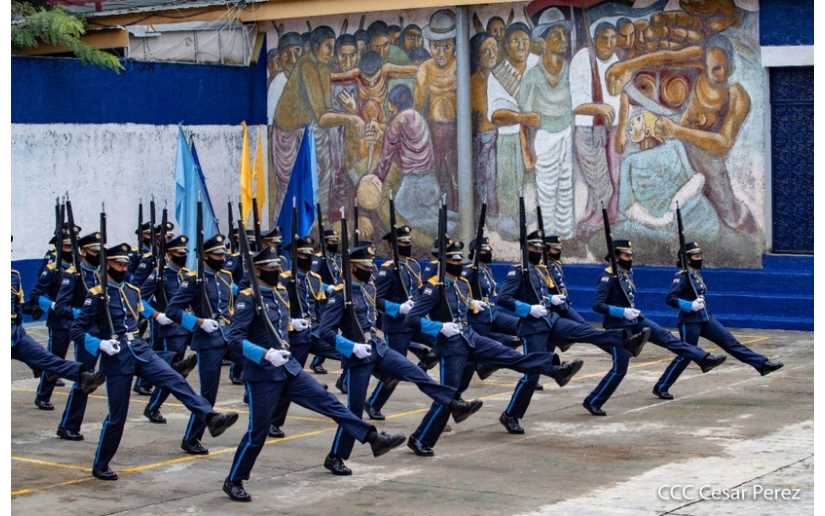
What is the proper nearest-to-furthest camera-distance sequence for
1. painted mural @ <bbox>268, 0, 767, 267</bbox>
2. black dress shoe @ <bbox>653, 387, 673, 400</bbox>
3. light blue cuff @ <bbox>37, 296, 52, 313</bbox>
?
black dress shoe @ <bbox>653, 387, 673, 400</bbox>
light blue cuff @ <bbox>37, 296, 52, 313</bbox>
painted mural @ <bbox>268, 0, 767, 267</bbox>

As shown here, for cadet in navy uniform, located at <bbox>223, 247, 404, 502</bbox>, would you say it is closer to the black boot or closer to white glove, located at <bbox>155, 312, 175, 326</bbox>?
the black boot

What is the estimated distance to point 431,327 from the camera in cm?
1411

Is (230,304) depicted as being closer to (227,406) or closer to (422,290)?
(422,290)

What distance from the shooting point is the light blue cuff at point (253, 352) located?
12.1 m

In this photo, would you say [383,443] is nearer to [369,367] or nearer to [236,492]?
[369,367]

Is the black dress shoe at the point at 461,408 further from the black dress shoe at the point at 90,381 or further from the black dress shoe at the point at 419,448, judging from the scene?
the black dress shoe at the point at 90,381

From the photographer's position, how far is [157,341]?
55.6 feet

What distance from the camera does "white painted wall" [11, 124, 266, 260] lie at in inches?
963

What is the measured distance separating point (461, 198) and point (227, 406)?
34.4ft

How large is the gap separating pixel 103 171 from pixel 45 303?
8662 mm

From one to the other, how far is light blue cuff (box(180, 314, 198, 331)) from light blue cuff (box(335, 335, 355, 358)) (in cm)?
269

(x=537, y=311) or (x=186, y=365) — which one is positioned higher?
(x=537, y=311)

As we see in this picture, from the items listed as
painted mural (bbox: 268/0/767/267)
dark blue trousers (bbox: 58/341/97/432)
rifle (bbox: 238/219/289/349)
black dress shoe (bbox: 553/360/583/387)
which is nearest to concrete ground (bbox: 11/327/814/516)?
dark blue trousers (bbox: 58/341/97/432)

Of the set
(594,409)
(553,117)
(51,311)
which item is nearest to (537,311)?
(594,409)
